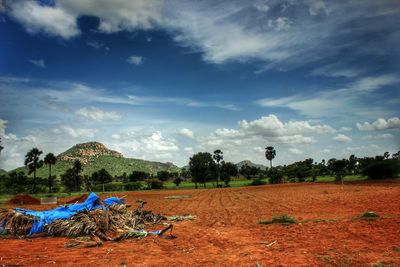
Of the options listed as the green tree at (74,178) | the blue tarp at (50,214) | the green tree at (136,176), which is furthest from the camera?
the green tree at (136,176)

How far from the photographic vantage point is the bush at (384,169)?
59631 mm

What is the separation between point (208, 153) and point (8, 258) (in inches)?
3521

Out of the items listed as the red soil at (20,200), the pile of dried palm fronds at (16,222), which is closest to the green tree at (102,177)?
the red soil at (20,200)

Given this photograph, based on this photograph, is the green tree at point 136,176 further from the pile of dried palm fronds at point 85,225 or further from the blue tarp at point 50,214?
the pile of dried palm fronds at point 85,225

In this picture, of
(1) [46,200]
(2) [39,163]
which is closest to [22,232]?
(1) [46,200]

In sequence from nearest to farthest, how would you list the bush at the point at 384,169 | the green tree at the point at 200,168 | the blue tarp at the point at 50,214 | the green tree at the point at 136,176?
the blue tarp at the point at 50,214 → the bush at the point at 384,169 → the green tree at the point at 200,168 → the green tree at the point at 136,176

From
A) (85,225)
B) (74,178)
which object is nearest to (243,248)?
(85,225)

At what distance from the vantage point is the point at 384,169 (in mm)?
61156

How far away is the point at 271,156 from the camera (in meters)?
117

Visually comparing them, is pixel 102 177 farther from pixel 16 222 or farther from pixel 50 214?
pixel 16 222

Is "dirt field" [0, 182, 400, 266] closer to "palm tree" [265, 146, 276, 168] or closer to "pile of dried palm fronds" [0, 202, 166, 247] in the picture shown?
"pile of dried palm fronds" [0, 202, 166, 247]

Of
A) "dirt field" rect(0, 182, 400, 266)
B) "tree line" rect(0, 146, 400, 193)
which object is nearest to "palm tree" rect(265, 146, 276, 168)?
"tree line" rect(0, 146, 400, 193)

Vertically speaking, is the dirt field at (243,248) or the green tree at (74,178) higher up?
the green tree at (74,178)

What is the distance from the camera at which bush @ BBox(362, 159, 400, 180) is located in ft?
196
